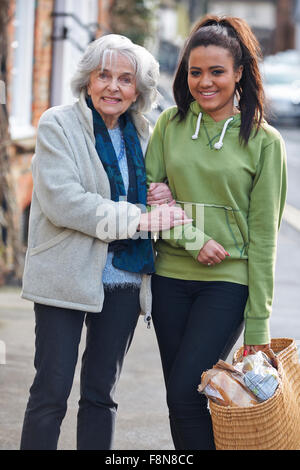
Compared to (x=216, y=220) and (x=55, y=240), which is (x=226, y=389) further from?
(x=55, y=240)

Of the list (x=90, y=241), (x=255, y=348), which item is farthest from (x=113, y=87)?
(x=255, y=348)

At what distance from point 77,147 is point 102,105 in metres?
0.19

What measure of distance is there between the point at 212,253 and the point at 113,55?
30.9 inches

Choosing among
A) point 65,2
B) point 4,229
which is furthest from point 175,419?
point 65,2

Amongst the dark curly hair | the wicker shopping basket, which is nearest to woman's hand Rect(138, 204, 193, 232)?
the dark curly hair

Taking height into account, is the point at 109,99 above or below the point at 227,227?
above

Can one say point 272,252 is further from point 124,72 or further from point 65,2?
point 65,2

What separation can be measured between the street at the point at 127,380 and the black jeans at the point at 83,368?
2.94 ft

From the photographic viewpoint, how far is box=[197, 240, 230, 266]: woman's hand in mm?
3119

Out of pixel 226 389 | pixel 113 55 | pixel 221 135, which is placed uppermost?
pixel 113 55

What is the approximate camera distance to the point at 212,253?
3117 mm

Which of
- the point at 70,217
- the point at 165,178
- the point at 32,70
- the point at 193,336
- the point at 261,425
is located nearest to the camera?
the point at 261,425

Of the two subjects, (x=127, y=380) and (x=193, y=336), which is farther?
(x=127, y=380)

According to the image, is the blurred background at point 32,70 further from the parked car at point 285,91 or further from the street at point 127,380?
the parked car at point 285,91
